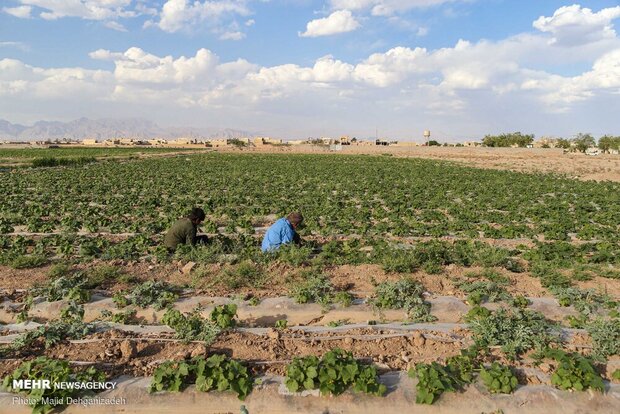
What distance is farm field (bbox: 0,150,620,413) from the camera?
177 inches

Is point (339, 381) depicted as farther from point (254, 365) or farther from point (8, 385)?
point (8, 385)

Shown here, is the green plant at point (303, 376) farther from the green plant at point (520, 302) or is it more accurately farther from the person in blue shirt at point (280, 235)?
the person in blue shirt at point (280, 235)

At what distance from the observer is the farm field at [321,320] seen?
14.8 ft

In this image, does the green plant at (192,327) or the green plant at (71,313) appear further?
the green plant at (71,313)

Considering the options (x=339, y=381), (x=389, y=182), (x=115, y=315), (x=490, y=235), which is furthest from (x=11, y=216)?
(x=389, y=182)

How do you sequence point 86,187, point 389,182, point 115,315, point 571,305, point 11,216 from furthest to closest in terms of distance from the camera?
point 389,182
point 86,187
point 11,216
point 571,305
point 115,315

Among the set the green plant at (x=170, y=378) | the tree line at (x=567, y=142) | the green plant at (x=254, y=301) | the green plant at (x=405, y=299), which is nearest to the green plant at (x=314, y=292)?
the green plant at (x=254, y=301)

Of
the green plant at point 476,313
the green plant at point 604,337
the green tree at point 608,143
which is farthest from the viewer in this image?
the green tree at point 608,143

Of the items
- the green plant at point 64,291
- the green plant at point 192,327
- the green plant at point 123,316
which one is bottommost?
the green plant at point 123,316

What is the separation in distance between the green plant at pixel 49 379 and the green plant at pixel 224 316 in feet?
5.35

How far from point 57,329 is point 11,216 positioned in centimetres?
1100

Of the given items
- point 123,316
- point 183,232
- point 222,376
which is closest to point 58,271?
point 183,232

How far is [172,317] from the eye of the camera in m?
5.91

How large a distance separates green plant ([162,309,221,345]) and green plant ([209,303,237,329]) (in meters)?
0.06
